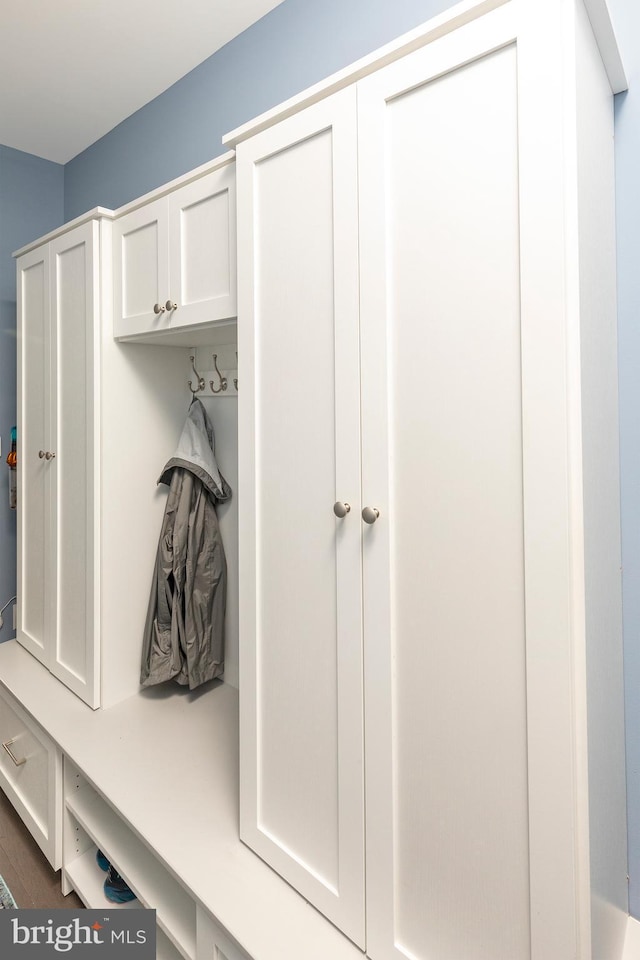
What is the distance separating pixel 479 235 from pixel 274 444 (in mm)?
558

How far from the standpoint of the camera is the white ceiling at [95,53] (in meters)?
1.74

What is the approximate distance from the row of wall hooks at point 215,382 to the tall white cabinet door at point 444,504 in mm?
1017

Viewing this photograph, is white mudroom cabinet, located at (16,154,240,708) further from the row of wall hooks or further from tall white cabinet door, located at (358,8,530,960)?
tall white cabinet door, located at (358,8,530,960)

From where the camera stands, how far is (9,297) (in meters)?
2.56

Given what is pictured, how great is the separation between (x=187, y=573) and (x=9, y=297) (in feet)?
5.39

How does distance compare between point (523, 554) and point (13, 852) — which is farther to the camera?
point (13, 852)

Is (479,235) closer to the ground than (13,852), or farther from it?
farther from it

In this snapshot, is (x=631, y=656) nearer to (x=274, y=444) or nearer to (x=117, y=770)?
(x=274, y=444)

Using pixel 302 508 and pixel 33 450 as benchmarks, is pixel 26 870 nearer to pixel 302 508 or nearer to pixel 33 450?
pixel 33 450

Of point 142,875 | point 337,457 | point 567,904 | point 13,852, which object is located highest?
point 337,457

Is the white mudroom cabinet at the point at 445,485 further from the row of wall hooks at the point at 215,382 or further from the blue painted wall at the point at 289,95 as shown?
the row of wall hooks at the point at 215,382

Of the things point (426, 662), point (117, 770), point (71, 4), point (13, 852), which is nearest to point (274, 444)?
point (426, 662)

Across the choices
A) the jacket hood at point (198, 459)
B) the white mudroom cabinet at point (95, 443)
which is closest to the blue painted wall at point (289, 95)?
the white mudroom cabinet at point (95, 443)

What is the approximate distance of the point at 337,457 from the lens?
3.46 feet
